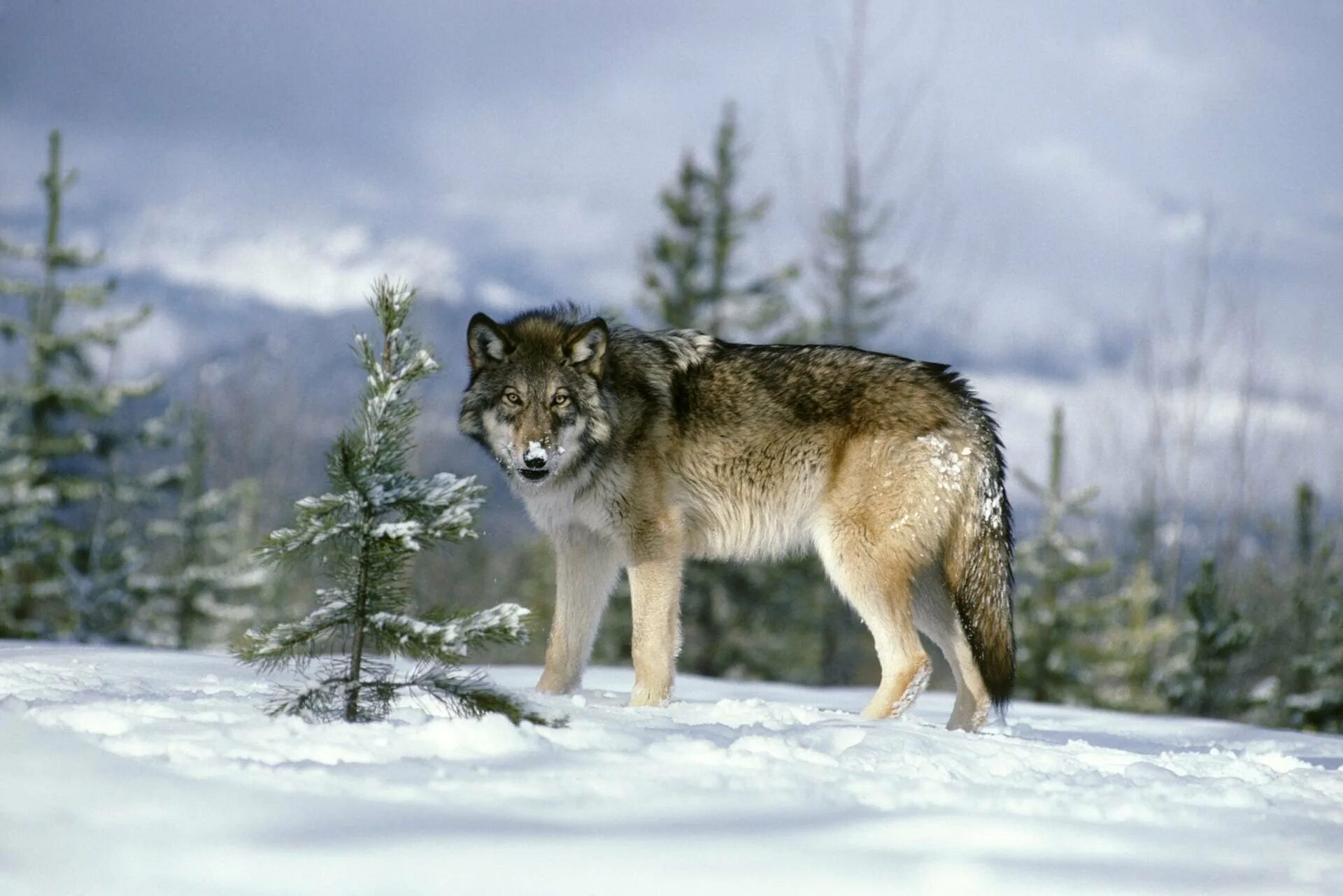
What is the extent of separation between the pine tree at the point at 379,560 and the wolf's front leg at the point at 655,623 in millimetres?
1887

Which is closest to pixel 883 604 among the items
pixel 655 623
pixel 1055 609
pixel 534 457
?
pixel 655 623

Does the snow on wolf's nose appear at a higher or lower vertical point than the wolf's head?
lower

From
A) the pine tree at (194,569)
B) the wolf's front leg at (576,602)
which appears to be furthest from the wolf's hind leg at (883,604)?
the pine tree at (194,569)

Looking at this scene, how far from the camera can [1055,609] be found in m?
21.1

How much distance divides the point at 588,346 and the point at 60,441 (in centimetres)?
2145

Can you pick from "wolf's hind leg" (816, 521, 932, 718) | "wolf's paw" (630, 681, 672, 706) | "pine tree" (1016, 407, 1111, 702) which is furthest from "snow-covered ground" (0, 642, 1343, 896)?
"pine tree" (1016, 407, 1111, 702)

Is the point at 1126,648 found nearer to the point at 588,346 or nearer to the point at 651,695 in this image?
the point at 651,695

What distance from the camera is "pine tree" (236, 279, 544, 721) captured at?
13.6 ft

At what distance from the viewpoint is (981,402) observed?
666 centimetres

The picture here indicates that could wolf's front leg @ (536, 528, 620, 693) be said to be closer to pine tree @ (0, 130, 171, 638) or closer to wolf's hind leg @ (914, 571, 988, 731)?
wolf's hind leg @ (914, 571, 988, 731)

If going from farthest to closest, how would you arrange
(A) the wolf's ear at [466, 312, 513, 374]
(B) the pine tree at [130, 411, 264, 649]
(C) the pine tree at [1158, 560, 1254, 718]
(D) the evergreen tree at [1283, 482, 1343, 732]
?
(B) the pine tree at [130, 411, 264, 649], (C) the pine tree at [1158, 560, 1254, 718], (D) the evergreen tree at [1283, 482, 1343, 732], (A) the wolf's ear at [466, 312, 513, 374]

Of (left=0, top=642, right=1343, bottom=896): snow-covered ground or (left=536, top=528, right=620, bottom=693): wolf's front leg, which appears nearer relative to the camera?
(left=0, top=642, right=1343, bottom=896): snow-covered ground

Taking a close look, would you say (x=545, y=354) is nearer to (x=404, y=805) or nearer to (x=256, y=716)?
(x=256, y=716)

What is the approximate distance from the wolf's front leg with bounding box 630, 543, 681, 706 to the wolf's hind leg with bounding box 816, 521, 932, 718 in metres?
0.90
